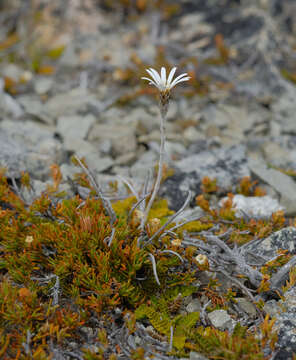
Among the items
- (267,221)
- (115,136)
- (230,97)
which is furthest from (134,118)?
Result: (267,221)

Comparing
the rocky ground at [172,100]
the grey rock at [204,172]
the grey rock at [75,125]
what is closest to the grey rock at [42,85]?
the rocky ground at [172,100]

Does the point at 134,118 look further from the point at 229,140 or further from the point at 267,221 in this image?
the point at 267,221

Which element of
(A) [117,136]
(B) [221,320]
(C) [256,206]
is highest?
(A) [117,136]

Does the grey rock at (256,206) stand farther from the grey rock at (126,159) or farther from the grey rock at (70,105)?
the grey rock at (70,105)

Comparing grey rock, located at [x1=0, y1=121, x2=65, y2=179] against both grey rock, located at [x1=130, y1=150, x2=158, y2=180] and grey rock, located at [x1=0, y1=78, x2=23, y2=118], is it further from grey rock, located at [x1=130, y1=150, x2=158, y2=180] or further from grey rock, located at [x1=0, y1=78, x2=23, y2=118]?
grey rock, located at [x1=130, y1=150, x2=158, y2=180]

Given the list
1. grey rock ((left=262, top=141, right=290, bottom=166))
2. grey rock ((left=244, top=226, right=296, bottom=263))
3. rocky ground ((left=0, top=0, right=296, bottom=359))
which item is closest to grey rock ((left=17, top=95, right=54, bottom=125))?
rocky ground ((left=0, top=0, right=296, bottom=359))

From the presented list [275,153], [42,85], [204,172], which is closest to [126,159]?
[204,172]

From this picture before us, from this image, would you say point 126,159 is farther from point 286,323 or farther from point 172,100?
point 286,323
